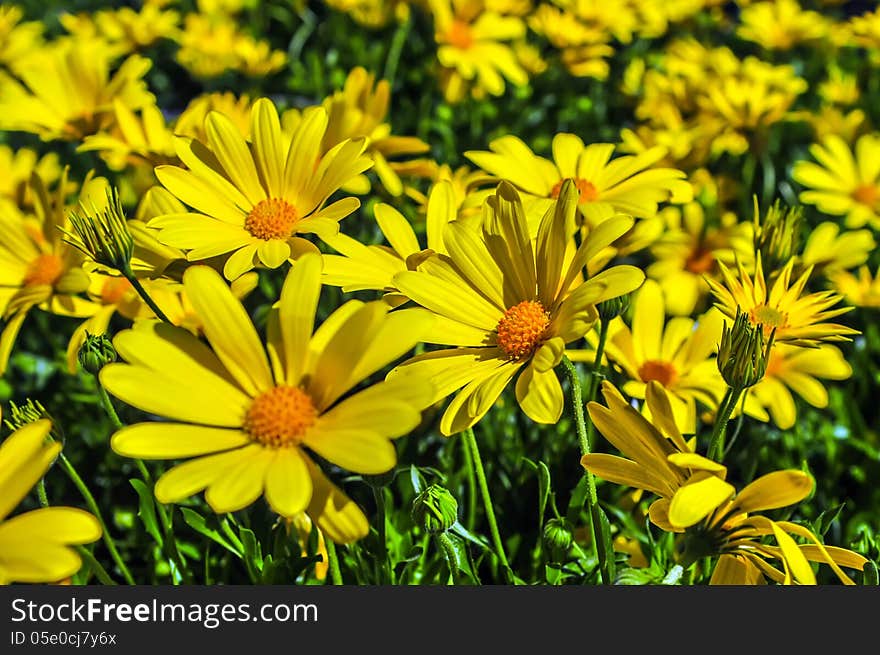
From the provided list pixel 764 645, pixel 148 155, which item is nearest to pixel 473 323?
pixel 764 645

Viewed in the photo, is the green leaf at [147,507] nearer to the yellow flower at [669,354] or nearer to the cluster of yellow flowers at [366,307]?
the cluster of yellow flowers at [366,307]

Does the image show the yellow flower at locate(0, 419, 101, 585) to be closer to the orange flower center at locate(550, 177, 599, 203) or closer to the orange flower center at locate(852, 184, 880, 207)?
the orange flower center at locate(550, 177, 599, 203)

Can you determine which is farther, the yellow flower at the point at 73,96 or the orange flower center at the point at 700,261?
the orange flower center at the point at 700,261

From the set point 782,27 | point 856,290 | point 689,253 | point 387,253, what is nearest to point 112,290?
point 387,253

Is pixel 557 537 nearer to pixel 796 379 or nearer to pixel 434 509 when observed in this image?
pixel 434 509

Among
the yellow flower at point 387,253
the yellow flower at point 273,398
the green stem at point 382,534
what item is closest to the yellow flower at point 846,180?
the yellow flower at point 387,253

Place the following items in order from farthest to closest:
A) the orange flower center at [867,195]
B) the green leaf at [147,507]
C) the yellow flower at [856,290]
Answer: the orange flower center at [867,195] → the yellow flower at [856,290] → the green leaf at [147,507]
